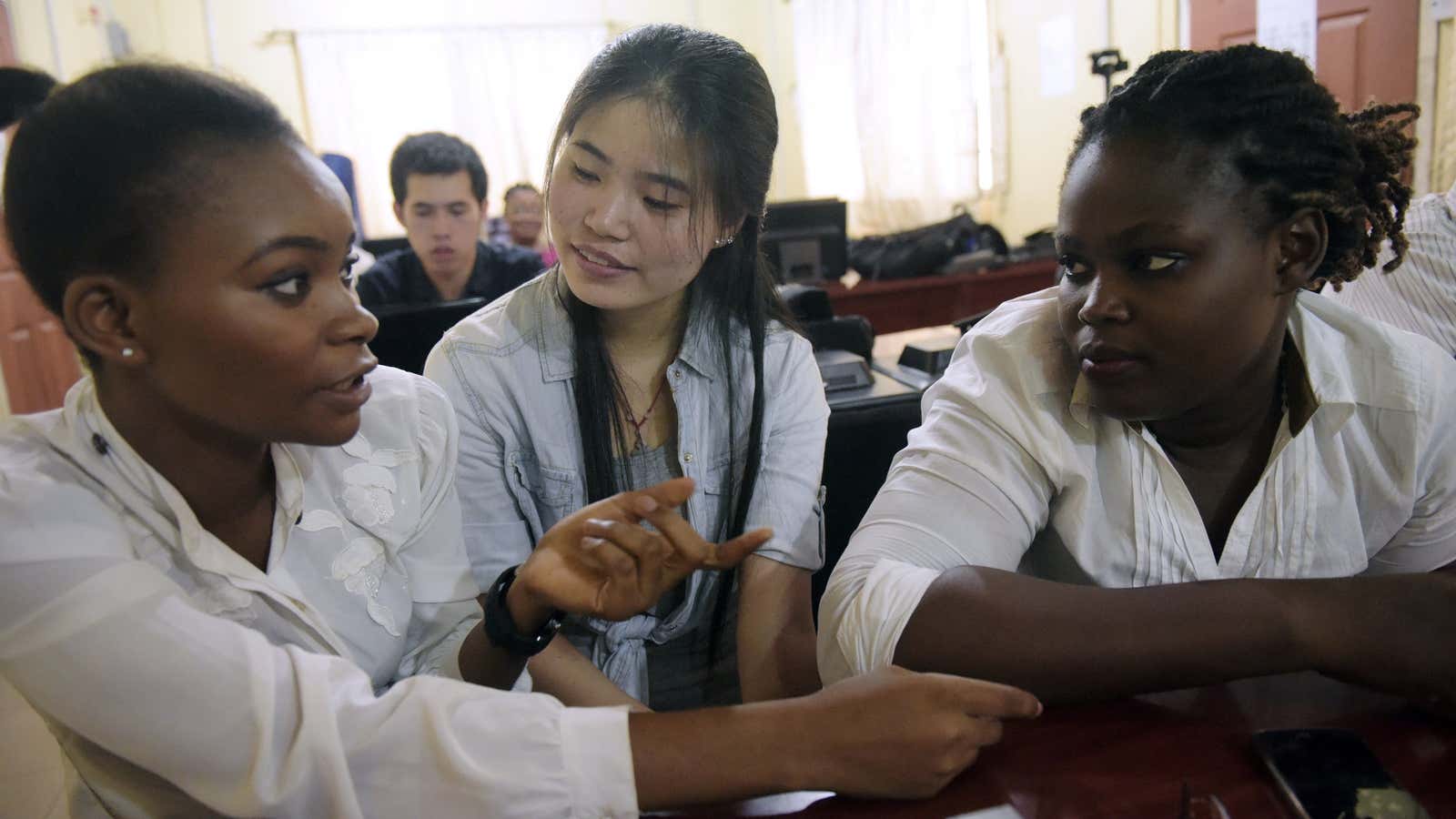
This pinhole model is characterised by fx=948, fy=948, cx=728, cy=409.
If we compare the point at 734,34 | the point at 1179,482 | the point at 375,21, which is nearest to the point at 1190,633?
the point at 1179,482

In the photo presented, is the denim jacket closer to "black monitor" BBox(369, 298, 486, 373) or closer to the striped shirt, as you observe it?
"black monitor" BBox(369, 298, 486, 373)

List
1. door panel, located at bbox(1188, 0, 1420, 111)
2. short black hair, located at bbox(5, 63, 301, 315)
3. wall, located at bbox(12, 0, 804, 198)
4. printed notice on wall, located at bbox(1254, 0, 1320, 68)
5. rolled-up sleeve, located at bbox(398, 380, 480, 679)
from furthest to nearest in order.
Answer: wall, located at bbox(12, 0, 804, 198), printed notice on wall, located at bbox(1254, 0, 1320, 68), door panel, located at bbox(1188, 0, 1420, 111), rolled-up sleeve, located at bbox(398, 380, 480, 679), short black hair, located at bbox(5, 63, 301, 315)

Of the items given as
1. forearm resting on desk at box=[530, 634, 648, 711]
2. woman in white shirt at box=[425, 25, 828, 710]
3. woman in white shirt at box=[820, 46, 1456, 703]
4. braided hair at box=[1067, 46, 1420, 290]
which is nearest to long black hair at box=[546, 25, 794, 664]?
woman in white shirt at box=[425, 25, 828, 710]

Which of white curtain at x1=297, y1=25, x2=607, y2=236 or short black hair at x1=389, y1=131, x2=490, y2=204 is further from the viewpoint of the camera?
white curtain at x1=297, y1=25, x2=607, y2=236

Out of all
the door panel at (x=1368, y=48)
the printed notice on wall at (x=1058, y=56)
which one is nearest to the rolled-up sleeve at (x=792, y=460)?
the door panel at (x=1368, y=48)

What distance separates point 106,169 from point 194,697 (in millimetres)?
398

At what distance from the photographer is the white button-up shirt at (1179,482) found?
96 centimetres

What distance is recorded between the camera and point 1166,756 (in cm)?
70

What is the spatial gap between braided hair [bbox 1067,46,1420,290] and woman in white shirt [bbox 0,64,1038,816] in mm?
571

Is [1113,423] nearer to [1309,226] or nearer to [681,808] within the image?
[1309,226]

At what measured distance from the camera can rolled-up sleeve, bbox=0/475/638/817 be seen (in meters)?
0.65

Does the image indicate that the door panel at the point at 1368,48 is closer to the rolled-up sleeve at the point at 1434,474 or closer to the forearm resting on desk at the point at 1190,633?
the rolled-up sleeve at the point at 1434,474

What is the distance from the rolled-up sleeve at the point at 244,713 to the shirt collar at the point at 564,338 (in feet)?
2.00

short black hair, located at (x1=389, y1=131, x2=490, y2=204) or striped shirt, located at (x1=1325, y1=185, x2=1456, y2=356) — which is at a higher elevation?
short black hair, located at (x1=389, y1=131, x2=490, y2=204)
